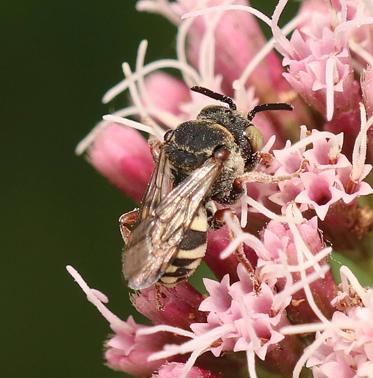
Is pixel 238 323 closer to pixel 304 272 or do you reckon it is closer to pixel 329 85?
pixel 304 272

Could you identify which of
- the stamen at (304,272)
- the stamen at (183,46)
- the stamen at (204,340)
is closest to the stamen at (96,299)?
the stamen at (204,340)

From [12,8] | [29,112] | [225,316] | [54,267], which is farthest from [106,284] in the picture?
[225,316]

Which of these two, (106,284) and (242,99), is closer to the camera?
(242,99)

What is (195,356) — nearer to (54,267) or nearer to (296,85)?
(296,85)

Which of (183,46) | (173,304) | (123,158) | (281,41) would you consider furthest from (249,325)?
(183,46)

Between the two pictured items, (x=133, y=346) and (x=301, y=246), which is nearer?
(x=301, y=246)

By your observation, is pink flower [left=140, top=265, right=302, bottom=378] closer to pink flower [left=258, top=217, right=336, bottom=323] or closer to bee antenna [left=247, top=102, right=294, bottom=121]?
pink flower [left=258, top=217, right=336, bottom=323]
